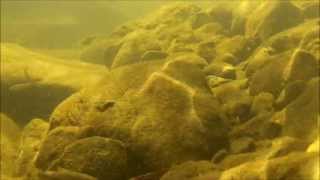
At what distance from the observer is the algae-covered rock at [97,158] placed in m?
5.74

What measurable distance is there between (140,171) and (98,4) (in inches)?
845

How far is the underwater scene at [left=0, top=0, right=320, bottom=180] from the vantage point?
18.8 feet

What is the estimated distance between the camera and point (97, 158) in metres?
5.78

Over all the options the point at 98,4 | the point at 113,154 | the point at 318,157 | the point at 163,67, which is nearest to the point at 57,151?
the point at 113,154

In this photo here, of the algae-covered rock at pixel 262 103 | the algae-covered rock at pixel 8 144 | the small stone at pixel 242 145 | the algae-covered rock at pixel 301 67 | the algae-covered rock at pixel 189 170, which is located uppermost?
the algae-covered rock at pixel 301 67

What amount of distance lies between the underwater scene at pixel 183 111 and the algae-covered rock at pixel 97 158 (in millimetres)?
11

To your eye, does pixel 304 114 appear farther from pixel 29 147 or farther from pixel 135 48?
pixel 135 48

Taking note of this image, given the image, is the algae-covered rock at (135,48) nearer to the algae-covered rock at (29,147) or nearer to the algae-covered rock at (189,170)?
the algae-covered rock at (29,147)

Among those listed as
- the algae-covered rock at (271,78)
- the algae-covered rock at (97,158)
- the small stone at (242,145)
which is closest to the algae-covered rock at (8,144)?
the algae-covered rock at (97,158)

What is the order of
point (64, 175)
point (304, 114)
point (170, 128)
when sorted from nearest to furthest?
point (64, 175) → point (170, 128) → point (304, 114)

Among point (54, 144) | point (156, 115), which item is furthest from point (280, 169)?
point (54, 144)

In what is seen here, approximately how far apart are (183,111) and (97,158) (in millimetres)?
1178

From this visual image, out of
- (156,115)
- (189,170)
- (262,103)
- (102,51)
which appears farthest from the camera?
(102,51)

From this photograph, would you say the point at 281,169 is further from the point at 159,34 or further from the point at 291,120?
the point at 159,34
